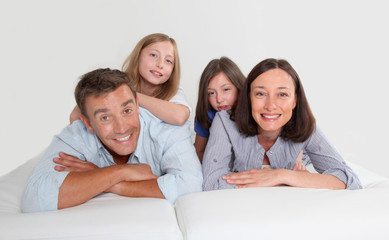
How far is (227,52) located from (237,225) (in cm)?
314

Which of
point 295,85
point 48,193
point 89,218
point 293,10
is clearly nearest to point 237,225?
point 89,218

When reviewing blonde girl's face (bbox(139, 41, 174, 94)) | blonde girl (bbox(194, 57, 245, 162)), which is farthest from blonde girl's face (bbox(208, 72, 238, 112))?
blonde girl's face (bbox(139, 41, 174, 94))

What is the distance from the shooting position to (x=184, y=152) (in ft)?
7.17

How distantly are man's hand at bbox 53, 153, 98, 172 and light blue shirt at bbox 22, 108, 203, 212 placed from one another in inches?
1.5

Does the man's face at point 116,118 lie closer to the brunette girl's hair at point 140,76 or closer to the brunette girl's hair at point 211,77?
the brunette girl's hair at point 140,76

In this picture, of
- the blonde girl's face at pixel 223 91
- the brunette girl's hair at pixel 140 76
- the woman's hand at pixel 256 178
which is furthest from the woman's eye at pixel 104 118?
the blonde girl's face at pixel 223 91

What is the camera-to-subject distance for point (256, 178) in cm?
211

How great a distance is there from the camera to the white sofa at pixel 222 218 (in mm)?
1523

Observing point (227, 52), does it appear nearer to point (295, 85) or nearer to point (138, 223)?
Answer: point (295, 85)

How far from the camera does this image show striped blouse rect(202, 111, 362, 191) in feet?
7.34

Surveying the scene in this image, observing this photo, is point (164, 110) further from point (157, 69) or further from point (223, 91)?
point (223, 91)

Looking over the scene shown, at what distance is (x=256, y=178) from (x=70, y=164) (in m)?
1.02

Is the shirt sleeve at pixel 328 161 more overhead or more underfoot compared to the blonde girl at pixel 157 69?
more underfoot

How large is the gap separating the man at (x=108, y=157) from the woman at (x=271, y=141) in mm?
211
